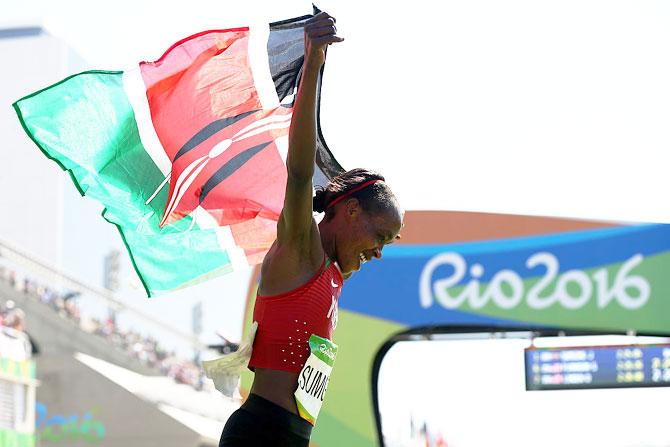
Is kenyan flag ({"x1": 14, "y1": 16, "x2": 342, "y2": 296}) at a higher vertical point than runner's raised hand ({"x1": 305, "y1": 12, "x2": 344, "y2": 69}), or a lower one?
lower

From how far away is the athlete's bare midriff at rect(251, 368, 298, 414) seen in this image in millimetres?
3795

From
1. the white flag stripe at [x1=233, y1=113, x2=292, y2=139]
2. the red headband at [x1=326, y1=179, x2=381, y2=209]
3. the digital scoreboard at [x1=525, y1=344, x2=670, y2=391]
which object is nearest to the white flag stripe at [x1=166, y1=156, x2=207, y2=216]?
the white flag stripe at [x1=233, y1=113, x2=292, y2=139]

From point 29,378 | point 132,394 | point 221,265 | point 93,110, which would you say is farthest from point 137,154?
point 132,394

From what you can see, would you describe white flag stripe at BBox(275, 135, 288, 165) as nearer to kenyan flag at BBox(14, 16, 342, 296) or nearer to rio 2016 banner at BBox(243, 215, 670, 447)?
kenyan flag at BBox(14, 16, 342, 296)

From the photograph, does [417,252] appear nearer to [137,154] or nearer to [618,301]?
[618,301]

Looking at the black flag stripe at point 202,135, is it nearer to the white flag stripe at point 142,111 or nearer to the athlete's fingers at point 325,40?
the white flag stripe at point 142,111

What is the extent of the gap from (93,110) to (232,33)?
0.74 m

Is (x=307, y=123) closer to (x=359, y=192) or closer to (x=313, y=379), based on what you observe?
(x=359, y=192)

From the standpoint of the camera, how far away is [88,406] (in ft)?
87.5

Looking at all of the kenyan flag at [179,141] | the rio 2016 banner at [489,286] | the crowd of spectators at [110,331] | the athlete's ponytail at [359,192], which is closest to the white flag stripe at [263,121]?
the kenyan flag at [179,141]

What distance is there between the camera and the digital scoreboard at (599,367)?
45.3 feet

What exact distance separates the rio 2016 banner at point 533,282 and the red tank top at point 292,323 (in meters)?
10.6

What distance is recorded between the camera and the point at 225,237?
5395 mm

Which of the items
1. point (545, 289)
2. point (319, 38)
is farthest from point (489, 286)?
point (319, 38)
